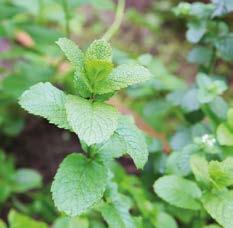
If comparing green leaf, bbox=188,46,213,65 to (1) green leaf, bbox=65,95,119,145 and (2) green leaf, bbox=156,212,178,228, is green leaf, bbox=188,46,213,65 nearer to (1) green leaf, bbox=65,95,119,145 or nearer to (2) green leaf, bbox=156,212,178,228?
(2) green leaf, bbox=156,212,178,228

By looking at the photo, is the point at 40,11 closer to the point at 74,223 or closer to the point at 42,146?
the point at 42,146

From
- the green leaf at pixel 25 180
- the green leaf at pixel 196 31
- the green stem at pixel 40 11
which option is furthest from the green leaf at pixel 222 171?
the green stem at pixel 40 11

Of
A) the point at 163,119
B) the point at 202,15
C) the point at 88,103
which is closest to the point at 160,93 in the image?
the point at 163,119

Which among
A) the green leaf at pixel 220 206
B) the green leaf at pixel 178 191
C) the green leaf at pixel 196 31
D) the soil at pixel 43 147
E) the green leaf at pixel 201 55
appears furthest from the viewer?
the soil at pixel 43 147

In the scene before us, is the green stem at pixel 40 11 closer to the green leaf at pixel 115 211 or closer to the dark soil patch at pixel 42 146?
the dark soil patch at pixel 42 146

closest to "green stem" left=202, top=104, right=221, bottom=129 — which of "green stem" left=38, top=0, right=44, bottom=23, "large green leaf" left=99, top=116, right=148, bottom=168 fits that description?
"large green leaf" left=99, top=116, right=148, bottom=168

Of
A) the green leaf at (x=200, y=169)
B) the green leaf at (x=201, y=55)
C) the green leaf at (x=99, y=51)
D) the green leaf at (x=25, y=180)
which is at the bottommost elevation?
the green leaf at (x=25, y=180)

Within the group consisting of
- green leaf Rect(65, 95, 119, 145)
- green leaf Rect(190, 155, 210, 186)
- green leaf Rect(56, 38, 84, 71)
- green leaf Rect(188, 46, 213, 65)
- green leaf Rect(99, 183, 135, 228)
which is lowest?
green leaf Rect(99, 183, 135, 228)
